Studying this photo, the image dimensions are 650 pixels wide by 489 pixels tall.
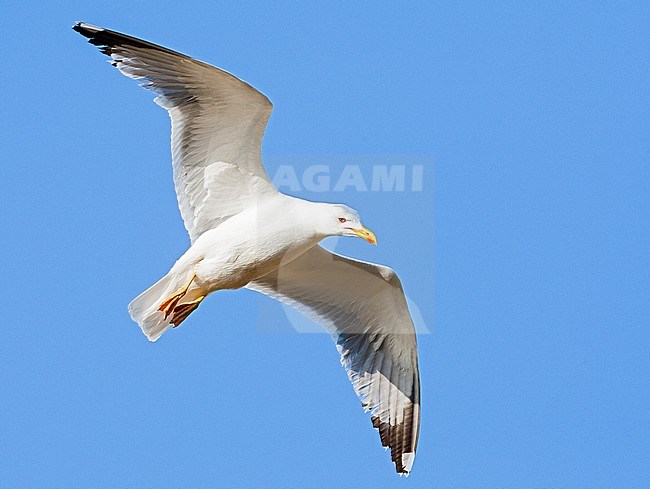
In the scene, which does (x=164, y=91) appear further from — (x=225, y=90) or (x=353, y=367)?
(x=353, y=367)

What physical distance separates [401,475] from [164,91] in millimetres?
4043

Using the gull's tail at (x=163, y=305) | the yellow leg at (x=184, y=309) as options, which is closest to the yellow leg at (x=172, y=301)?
the gull's tail at (x=163, y=305)

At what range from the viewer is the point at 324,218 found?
33.4ft

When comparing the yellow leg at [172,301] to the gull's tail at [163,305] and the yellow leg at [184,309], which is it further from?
the yellow leg at [184,309]

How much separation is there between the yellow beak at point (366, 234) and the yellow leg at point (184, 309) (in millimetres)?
1526

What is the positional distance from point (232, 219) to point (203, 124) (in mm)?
801

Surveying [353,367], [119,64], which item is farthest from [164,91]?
[353,367]

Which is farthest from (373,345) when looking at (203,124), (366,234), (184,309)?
(203,124)

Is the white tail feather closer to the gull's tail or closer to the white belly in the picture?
the gull's tail

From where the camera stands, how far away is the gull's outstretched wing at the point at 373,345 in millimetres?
11719

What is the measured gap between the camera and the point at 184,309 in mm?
10898

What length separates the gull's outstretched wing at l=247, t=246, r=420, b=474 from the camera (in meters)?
11.7

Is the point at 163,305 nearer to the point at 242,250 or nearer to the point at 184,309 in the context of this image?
the point at 184,309

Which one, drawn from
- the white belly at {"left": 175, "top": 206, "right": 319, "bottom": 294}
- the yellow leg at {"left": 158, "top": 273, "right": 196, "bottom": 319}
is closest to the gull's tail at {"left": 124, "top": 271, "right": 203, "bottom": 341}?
the yellow leg at {"left": 158, "top": 273, "right": 196, "bottom": 319}
